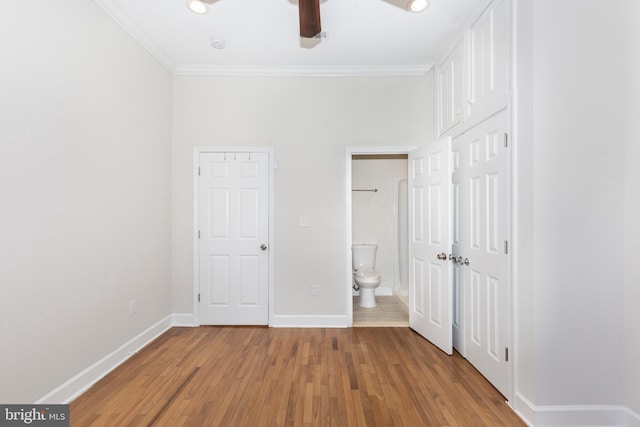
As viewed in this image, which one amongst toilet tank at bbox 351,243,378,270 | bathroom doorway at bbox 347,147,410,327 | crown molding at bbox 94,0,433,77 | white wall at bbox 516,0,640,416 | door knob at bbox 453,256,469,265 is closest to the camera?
white wall at bbox 516,0,640,416

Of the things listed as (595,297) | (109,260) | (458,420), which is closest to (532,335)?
(595,297)

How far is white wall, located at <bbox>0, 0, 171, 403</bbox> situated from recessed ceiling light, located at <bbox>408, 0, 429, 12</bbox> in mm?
2354

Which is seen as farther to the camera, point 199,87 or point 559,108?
point 199,87

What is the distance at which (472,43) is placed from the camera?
8.25 ft

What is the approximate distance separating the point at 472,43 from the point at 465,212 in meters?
1.41

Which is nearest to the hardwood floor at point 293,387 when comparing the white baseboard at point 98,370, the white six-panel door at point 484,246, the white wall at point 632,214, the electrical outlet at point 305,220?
the white baseboard at point 98,370

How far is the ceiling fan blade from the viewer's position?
1604 millimetres

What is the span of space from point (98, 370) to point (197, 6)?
112 inches

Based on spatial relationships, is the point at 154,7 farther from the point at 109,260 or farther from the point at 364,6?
the point at 109,260

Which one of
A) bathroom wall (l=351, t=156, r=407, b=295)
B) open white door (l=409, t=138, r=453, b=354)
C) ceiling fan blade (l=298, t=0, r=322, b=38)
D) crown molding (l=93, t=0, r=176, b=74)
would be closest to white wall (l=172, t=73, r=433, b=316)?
crown molding (l=93, t=0, r=176, b=74)

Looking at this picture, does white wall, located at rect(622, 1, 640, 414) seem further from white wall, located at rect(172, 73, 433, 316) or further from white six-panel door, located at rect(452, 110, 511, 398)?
white wall, located at rect(172, 73, 433, 316)

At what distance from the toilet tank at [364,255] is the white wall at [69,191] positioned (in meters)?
2.64

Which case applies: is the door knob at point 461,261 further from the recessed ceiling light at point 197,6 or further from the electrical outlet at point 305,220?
the recessed ceiling light at point 197,6

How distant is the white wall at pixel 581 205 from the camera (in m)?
1.75
